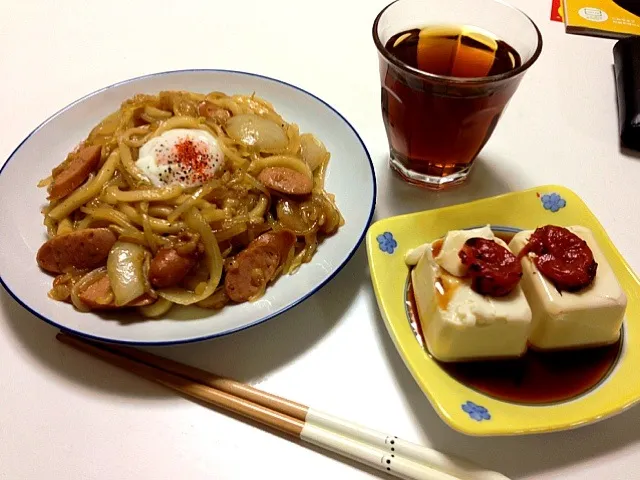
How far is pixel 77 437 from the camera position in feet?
3.95

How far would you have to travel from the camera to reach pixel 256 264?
1.38 m

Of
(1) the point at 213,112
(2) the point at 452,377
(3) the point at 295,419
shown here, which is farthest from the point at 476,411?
(1) the point at 213,112

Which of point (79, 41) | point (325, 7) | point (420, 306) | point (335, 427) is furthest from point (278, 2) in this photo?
point (335, 427)

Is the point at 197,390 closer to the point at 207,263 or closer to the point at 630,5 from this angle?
the point at 207,263

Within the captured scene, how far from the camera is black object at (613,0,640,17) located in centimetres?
238

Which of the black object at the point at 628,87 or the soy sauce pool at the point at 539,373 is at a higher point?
the black object at the point at 628,87

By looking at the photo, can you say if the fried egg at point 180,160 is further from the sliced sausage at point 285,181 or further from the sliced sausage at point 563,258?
the sliced sausage at point 563,258

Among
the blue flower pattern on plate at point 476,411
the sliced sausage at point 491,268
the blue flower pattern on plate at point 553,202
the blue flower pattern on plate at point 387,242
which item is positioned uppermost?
the sliced sausage at point 491,268

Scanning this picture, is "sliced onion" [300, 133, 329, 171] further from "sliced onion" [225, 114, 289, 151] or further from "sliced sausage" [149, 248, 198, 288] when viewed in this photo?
"sliced sausage" [149, 248, 198, 288]

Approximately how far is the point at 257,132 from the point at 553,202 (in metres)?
0.87

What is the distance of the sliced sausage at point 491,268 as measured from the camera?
1.16 m

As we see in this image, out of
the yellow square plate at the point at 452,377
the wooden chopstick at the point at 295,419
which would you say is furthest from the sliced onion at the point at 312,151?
the wooden chopstick at the point at 295,419

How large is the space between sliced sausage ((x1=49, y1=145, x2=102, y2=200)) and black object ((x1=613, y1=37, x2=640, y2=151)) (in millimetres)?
1706

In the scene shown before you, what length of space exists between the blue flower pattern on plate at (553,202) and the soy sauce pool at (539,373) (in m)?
0.40
